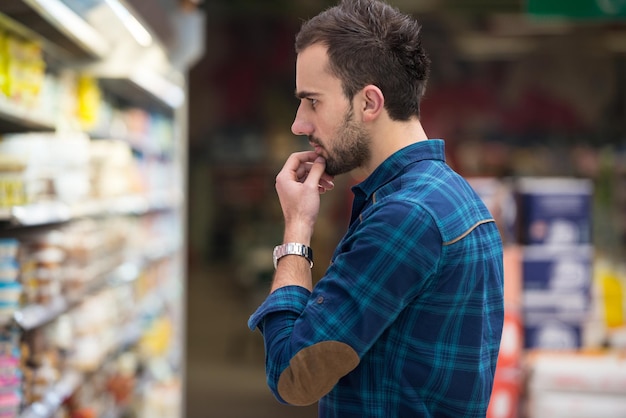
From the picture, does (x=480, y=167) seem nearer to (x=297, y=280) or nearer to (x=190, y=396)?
(x=190, y=396)

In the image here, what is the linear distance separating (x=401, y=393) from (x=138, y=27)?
294 cm

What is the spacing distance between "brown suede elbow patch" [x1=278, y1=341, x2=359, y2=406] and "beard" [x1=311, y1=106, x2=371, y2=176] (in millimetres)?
394

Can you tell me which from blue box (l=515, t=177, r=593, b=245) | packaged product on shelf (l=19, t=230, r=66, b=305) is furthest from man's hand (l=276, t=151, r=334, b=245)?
blue box (l=515, t=177, r=593, b=245)

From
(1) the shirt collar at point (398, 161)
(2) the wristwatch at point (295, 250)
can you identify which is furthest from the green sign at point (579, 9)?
(2) the wristwatch at point (295, 250)

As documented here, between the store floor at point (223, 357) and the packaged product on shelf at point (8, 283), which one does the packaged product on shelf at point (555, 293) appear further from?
the store floor at point (223, 357)

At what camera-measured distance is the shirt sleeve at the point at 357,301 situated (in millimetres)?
1474

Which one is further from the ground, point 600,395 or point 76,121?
point 76,121

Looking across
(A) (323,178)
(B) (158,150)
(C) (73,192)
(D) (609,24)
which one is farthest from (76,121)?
(D) (609,24)

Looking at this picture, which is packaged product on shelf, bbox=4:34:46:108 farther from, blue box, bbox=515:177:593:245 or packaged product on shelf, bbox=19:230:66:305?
blue box, bbox=515:177:593:245

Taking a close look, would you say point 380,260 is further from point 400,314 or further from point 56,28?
point 56,28

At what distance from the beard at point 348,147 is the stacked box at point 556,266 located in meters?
2.67

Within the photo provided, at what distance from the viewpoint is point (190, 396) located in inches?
302

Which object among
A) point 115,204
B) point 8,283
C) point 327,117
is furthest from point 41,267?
point 327,117

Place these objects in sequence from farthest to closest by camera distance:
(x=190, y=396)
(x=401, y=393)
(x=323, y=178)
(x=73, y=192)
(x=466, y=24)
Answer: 1. (x=466, y=24)
2. (x=190, y=396)
3. (x=73, y=192)
4. (x=323, y=178)
5. (x=401, y=393)
